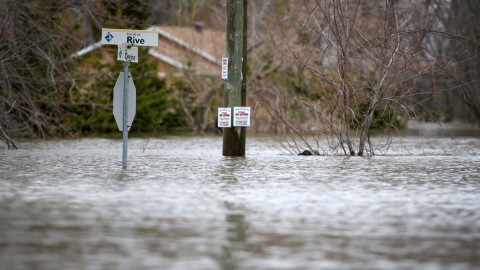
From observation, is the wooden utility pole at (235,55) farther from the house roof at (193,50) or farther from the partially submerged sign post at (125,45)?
the house roof at (193,50)

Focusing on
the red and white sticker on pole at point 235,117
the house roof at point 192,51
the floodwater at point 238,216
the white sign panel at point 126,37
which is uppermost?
the house roof at point 192,51

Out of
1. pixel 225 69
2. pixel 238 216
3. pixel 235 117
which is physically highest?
pixel 225 69

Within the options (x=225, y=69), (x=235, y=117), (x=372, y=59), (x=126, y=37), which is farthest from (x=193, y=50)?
(x=126, y=37)

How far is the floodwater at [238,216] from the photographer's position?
9.13m

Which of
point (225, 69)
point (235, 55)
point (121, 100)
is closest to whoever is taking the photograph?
point (121, 100)

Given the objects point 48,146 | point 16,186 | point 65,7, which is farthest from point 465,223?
point 65,7

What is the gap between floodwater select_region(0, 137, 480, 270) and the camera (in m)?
9.13

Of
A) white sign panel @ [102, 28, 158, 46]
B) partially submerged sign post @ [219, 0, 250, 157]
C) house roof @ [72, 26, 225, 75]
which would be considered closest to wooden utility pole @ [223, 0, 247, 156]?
partially submerged sign post @ [219, 0, 250, 157]

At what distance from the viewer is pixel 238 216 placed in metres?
12.2

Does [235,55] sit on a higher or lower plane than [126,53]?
higher

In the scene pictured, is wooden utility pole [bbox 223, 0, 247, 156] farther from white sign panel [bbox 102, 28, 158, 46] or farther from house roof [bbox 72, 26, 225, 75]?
house roof [bbox 72, 26, 225, 75]

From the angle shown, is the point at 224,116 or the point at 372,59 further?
the point at 372,59

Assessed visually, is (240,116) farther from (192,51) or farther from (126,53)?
(192,51)

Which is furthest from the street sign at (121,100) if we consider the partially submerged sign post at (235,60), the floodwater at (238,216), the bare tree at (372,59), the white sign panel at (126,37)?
the bare tree at (372,59)
